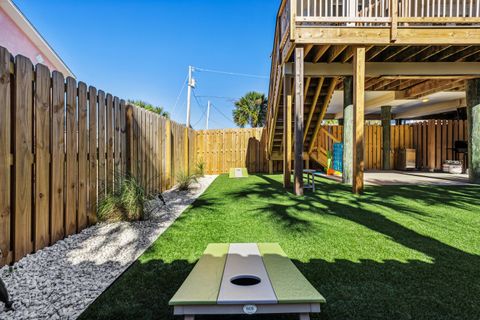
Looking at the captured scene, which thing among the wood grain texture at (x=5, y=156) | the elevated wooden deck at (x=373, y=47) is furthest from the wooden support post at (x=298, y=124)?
the wood grain texture at (x=5, y=156)

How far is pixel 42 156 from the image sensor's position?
2758 mm

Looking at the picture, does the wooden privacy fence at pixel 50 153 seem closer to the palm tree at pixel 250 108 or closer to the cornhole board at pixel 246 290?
the cornhole board at pixel 246 290

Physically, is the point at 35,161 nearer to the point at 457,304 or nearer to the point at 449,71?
the point at 457,304

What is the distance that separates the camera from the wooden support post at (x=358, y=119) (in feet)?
18.9

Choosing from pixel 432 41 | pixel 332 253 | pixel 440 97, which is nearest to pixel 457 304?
pixel 332 253

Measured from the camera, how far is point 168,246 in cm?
294

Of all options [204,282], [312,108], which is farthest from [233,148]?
[204,282]

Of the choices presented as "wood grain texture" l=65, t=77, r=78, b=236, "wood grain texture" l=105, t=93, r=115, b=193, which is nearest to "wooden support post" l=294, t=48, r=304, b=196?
"wood grain texture" l=105, t=93, r=115, b=193

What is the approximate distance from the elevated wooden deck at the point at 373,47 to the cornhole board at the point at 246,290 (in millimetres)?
4664

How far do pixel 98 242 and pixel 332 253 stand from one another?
99.1 inches

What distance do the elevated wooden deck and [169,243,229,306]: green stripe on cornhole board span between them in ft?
15.1

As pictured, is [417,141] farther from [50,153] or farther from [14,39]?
[14,39]

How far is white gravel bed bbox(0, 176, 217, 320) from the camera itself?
5.95 feet

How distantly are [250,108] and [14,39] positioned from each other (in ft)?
67.6
